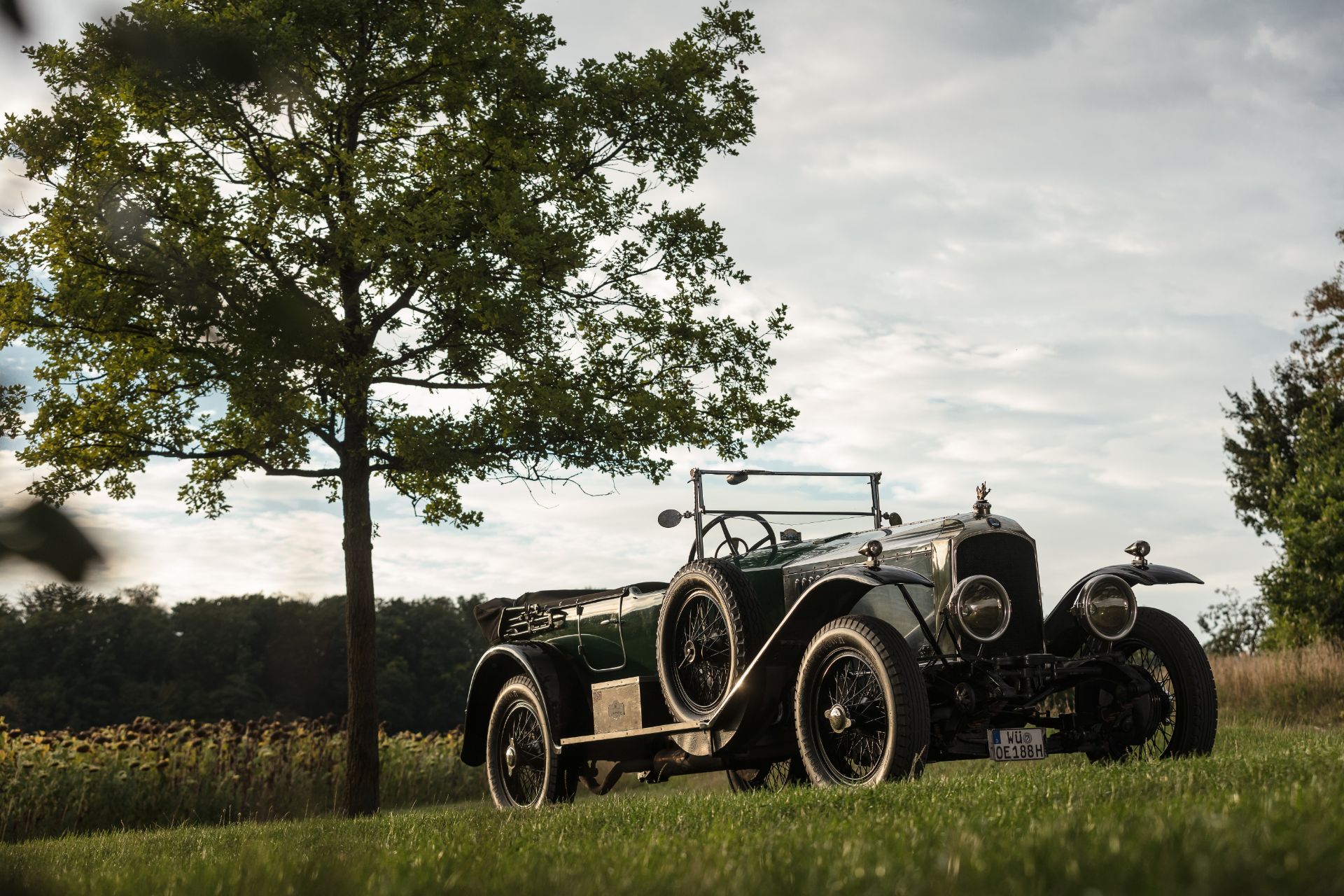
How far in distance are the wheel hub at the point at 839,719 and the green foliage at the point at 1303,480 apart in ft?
56.8

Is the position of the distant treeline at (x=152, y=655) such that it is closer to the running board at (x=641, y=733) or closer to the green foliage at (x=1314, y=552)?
the running board at (x=641, y=733)

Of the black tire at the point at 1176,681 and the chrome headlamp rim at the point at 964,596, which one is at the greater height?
the chrome headlamp rim at the point at 964,596

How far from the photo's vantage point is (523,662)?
8812mm

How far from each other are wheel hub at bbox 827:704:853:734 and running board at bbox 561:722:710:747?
1.02 m

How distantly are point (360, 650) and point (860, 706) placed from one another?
7023 millimetres

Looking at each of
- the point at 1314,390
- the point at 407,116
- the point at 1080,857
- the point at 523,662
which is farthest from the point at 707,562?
the point at 1314,390

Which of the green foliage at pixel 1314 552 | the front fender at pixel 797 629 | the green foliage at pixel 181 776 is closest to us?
the front fender at pixel 797 629

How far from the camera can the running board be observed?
7.32m

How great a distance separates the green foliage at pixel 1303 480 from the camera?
20.7 m

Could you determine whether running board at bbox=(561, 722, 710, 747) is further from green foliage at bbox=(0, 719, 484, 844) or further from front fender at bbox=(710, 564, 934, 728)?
green foliage at bbox=(0, 719, 484, 844)

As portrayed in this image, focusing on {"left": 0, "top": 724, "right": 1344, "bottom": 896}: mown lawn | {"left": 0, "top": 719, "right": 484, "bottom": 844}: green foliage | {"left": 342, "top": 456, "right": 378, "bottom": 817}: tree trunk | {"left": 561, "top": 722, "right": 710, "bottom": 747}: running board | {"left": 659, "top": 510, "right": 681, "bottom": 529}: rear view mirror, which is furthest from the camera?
{"left": 342, "top": 456, "right": 378, "bottom": 817}: tree trunk

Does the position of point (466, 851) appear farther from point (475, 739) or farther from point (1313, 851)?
point (475, 739)

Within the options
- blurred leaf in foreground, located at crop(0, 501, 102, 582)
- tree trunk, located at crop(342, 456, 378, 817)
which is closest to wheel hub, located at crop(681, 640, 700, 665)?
tree trunk, located at crop(342, 456, 378, 817)

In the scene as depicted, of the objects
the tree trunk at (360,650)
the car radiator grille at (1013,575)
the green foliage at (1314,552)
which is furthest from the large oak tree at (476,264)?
the green foliage at (1314,552)
